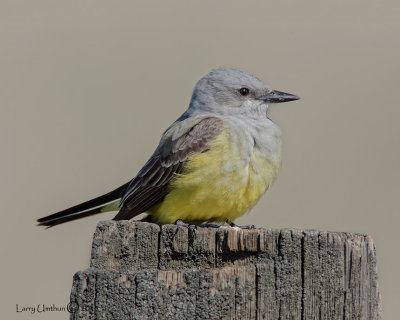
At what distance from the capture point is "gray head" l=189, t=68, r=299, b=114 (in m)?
6.17

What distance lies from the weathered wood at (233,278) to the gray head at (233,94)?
308 cm

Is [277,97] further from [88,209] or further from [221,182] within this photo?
[88,209]

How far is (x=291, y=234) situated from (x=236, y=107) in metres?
3.20

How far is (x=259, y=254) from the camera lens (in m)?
3.17

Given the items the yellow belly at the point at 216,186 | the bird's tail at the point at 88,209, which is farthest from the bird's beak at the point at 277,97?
the bird's tail at the point at 88,209

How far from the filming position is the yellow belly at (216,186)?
521cm

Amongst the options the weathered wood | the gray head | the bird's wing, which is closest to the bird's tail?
the bird's wing

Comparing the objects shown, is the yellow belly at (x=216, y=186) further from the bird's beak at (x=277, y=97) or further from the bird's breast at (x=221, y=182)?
the bird's beak at (x=277, y=97)

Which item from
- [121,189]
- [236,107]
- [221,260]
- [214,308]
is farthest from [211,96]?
[214,308]

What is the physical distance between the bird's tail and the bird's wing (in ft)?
1.03

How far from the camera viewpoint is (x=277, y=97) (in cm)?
613

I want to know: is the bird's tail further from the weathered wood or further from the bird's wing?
the weathered wood

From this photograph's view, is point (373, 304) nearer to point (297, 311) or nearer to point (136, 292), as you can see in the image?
point (297, 311)

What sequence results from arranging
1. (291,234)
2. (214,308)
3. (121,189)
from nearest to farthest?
(214,308) → (291,234) → (121,189)
